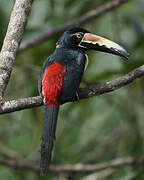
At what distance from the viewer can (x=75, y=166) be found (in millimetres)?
5277

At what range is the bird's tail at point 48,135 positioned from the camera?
135 inches

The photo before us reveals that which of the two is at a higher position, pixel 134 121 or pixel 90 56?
pixel 90 56

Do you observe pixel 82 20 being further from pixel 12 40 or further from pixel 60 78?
pixel 12 40

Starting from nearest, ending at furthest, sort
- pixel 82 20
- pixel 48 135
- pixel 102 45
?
pixel 48 135, pixel 102 45, pixel 82 20

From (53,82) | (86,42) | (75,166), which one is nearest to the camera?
(53,82)

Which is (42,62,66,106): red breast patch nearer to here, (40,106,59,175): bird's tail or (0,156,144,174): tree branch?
(40,106,59,175): bird's tail

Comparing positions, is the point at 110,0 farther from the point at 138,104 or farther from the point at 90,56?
the point at 138,104

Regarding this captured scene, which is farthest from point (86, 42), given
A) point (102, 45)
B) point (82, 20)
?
point (82, 20)

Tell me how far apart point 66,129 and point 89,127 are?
2.47ft

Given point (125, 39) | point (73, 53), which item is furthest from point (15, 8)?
point (125, 39)

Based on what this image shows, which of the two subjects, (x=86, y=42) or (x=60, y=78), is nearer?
(x=60, y=78)

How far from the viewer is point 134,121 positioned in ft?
17.6

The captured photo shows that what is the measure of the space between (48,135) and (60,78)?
493 mm

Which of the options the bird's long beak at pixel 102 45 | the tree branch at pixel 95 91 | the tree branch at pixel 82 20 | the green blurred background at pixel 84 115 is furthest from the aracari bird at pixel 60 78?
the tree branch at pixel 82 20
